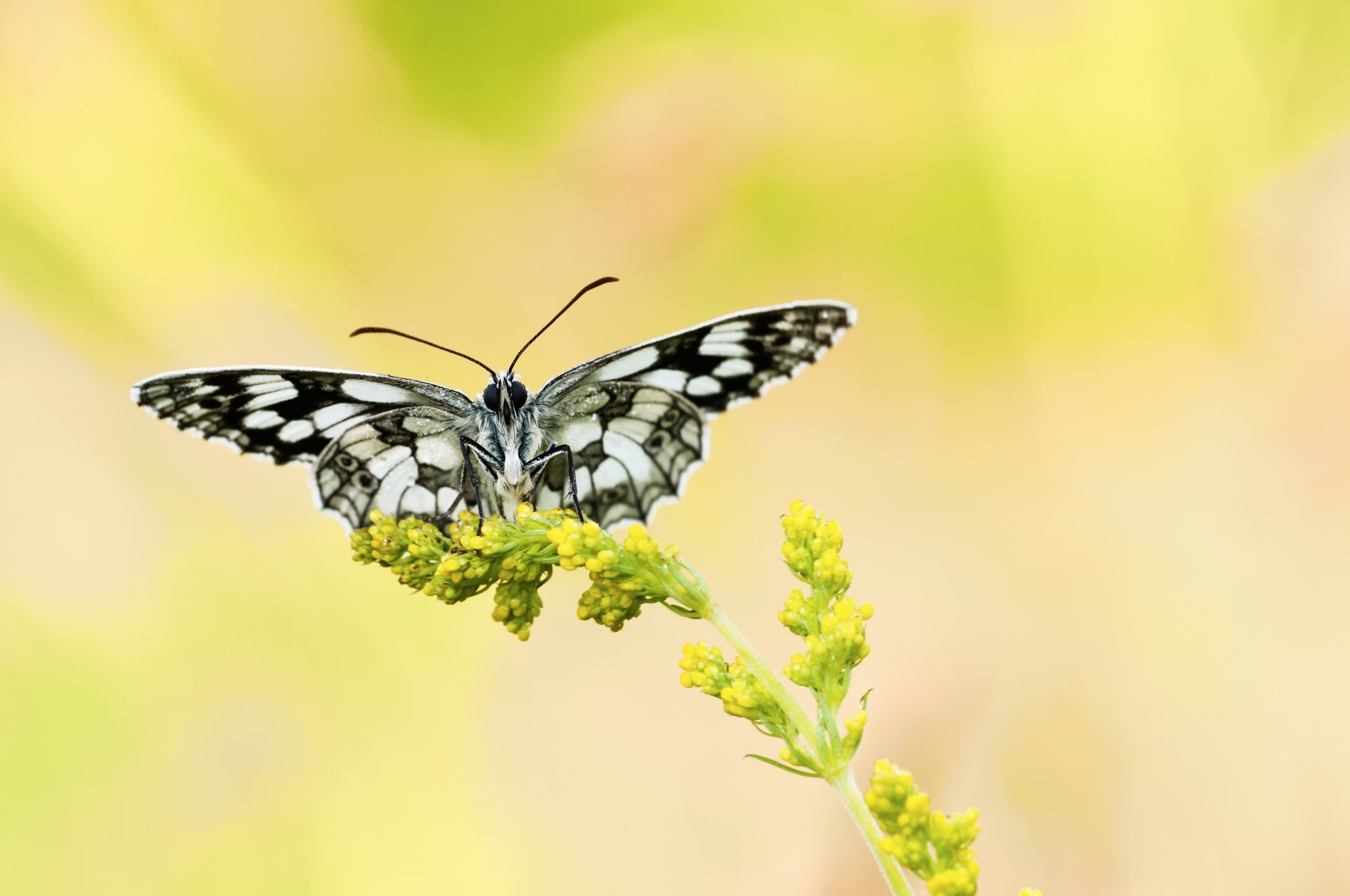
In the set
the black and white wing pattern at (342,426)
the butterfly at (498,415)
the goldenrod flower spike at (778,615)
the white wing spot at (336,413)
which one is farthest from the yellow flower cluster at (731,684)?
the white wing spot at (336,413)

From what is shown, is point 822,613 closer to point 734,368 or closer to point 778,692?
point 778,692

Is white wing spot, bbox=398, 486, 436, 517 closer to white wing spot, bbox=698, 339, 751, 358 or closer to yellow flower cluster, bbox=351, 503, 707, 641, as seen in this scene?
yellow flower cluster, bbox=351, 503, 707, 641

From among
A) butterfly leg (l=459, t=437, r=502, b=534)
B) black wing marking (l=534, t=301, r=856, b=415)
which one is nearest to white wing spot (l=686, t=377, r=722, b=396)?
black wing marking (l=534, t=301, r=856, b=415)

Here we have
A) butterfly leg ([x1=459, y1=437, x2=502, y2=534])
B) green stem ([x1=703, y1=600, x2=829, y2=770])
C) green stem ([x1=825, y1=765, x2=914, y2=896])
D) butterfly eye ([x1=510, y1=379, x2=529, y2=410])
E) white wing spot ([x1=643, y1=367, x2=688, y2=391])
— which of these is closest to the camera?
green stem ([x1=825, y1=765, x2=914, y2=896])

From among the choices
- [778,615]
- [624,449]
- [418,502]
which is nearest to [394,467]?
[418,502]

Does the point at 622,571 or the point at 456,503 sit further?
the point at 456,503

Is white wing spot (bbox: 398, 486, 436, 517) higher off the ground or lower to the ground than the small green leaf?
higher

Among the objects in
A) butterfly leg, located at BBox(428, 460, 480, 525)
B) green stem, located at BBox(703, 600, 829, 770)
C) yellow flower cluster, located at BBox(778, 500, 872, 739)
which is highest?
butterfly leg, located at BBox(428, 460, 480, 525)

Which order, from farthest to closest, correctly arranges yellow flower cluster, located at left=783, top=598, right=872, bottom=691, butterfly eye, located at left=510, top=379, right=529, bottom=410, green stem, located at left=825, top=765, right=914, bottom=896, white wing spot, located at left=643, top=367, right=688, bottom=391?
white wing spot, located at left=643, top=367, right=688, bottom=391
butterfly eye, located at left=510, top=379, right=529, bottom=410
yellow flower cluster, located at left=783, top=598, right=872, bottom=691
green stem, located at left=825, top=765, right=914, bottom=896
